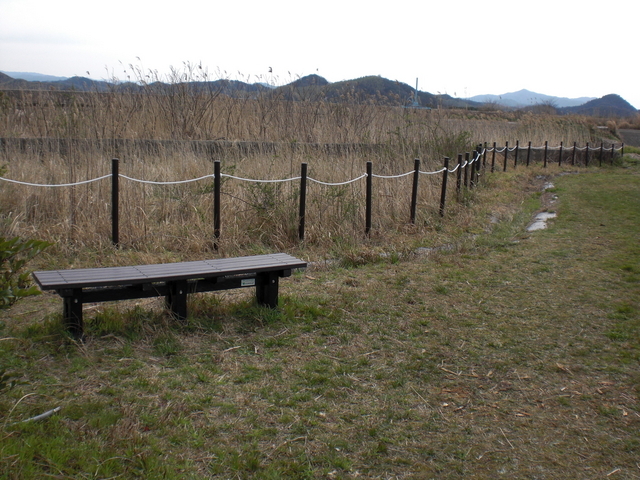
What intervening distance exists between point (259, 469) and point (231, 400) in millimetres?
745

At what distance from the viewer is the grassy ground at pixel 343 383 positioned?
290cm

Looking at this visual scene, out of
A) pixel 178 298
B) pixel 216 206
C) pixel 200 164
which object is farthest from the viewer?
pixel 200 164

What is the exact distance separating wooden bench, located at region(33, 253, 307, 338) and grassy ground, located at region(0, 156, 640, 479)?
0.57ft

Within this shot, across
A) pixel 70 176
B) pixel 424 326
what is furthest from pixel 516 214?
pixel 70 176

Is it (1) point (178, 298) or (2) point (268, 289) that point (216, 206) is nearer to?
(2) point (268, 289)

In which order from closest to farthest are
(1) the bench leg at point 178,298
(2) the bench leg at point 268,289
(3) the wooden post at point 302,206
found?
(1) the bench leg at point 178,298 → (2) the bench leg at point 268,289 → (3) the wooden post at point 302,206

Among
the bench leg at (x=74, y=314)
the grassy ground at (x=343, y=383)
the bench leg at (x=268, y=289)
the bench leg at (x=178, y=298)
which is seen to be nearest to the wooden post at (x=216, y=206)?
the grassy ground at (x=343, y=383)

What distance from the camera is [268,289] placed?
5023 millimetres

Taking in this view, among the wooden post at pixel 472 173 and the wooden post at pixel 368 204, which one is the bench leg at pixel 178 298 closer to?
the wooden post at pixel 368 204

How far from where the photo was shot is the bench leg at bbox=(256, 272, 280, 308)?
496 cm

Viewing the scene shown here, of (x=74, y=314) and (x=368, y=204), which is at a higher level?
(x=368, y=204)

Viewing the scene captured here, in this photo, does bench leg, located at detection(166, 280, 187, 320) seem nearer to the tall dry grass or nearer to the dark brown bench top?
the dark brown bench top

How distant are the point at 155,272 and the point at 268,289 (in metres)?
1.00

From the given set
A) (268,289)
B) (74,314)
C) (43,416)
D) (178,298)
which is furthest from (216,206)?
(43,416)
